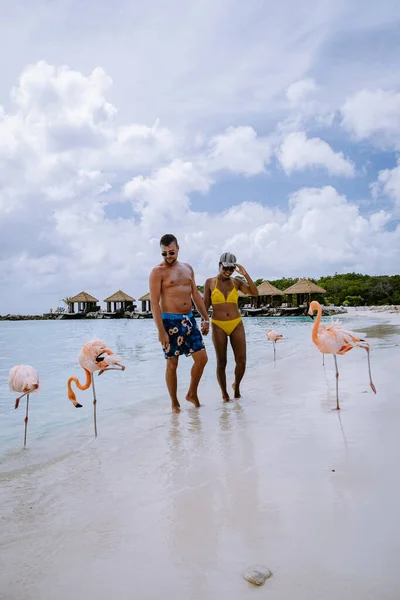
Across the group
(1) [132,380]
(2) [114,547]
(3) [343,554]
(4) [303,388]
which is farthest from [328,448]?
(1) [132,380]

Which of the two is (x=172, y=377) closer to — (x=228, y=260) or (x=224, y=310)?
(x=224, y=310)

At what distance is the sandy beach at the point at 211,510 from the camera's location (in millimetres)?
2061

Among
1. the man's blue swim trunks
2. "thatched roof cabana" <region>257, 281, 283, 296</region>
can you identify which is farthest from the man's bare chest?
"thatched roof cabana" <region>257, 281, 283, 296</region>

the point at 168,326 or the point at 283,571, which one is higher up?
the point at 168,326

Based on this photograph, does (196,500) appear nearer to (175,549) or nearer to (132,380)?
(175,549)

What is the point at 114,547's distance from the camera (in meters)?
2.41

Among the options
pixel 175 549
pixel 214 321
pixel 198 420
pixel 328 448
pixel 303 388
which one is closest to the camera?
pixel 175 549

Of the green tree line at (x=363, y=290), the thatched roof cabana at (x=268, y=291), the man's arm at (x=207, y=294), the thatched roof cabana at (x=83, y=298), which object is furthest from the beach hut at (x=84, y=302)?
the man's arm at (x=207, y=294)

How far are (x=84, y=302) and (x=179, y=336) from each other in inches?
3193

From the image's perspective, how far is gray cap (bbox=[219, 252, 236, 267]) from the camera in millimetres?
6066

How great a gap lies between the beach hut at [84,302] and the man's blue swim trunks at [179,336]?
247 ft

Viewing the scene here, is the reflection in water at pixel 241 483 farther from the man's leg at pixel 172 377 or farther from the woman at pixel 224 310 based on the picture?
the woman at pixel 224 310

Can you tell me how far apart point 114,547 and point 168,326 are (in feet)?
11.0

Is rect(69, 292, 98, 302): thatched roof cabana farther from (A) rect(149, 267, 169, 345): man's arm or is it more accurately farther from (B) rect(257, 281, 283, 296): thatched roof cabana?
(A) rect(149, 267, 169, 345): man's arm
